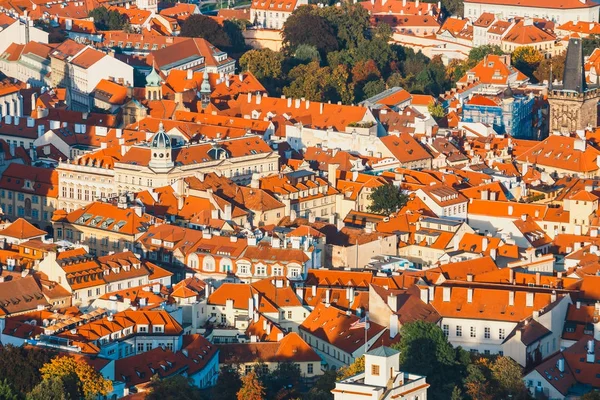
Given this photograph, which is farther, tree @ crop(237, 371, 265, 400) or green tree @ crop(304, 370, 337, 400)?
tree @ crop(237, 371, 265, 400)

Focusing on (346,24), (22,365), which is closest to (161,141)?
(22,365)

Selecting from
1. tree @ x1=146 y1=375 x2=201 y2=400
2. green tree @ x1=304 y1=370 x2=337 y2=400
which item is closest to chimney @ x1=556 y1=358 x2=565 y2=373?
green tree @ x1=304 y1=370 x2=337 y2=400

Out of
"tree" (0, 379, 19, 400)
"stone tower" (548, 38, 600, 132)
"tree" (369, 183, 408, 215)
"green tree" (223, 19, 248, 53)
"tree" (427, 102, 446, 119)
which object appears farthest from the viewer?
"green tree" (223, 19, 248, 53)

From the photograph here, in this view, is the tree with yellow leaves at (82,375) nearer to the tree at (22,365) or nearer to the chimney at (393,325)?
the tree at (22,365)

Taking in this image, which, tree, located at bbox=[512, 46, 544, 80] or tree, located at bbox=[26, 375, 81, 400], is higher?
tree, located at bbox=[26, 375, 81, 400]

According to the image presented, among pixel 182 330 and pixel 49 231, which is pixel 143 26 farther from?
pixel 182 330

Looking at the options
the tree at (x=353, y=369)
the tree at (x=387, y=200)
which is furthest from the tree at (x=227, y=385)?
the tree at (x=387, y=200)

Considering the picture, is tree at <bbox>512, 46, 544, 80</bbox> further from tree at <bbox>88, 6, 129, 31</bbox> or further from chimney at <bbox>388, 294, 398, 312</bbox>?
chimney at <bbox>388, 294, 398, 312</bbox>
